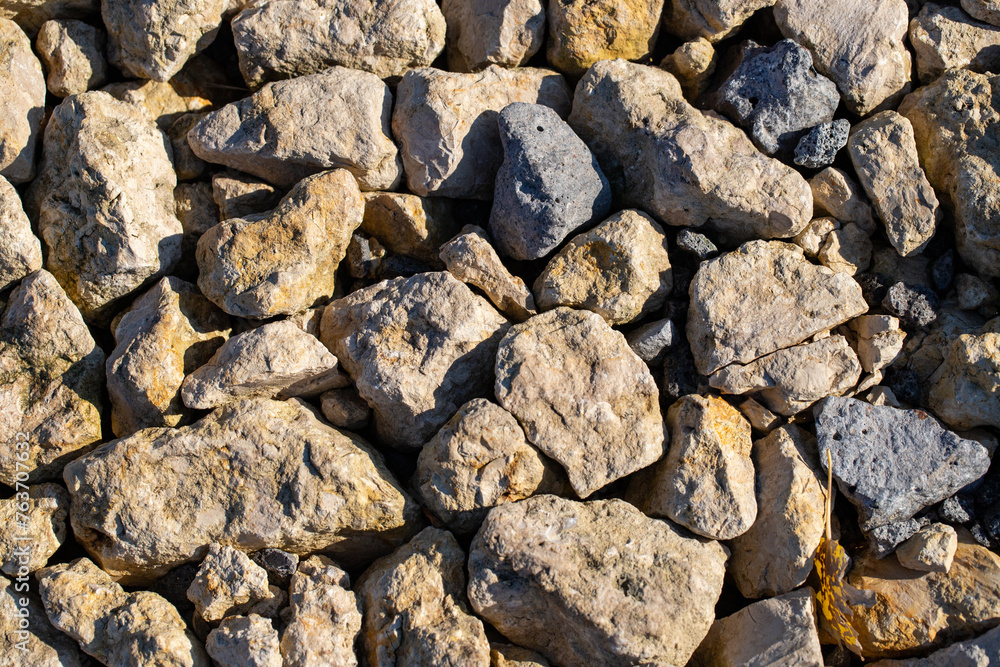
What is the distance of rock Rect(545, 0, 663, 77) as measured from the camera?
12.6 ft

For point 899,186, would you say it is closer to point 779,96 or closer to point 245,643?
point 779,96

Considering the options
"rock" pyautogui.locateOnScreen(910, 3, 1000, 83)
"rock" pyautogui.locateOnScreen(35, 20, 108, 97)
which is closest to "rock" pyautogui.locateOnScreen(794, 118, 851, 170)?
"rock" pyautogui.locateOnScreen(910, 3, 1000, 83)

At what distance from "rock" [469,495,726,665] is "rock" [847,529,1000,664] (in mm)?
691

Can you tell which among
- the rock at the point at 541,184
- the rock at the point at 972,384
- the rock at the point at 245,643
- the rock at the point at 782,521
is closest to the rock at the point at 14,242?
the rock at the point at 245,643

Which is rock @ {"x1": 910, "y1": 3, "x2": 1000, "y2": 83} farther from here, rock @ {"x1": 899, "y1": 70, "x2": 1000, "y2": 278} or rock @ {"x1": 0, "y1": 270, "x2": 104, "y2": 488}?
rock @ {"x1": 0, "y1": 270, "x2": 104, "y2": 488}

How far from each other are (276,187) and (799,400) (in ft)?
9.38

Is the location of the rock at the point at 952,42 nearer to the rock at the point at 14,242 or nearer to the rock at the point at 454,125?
the rock at the point at 454,125

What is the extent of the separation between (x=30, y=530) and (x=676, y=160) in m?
3.47

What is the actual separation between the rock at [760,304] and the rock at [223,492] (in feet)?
5.29

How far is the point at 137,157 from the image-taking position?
3.78 meters

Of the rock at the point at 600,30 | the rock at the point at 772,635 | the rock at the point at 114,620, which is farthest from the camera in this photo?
the rock at the point at 600,30

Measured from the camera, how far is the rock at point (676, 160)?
11.5 ft

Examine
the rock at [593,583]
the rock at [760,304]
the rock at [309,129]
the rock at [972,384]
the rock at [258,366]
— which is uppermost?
the rock at [309,129]

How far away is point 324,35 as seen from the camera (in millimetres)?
3885
